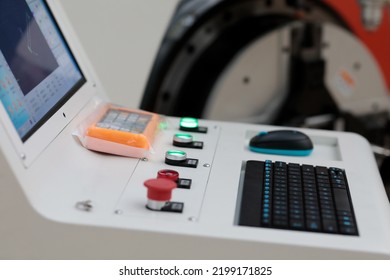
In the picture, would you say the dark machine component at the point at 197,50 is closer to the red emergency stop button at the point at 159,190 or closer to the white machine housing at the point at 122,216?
the white machine housing at the point at 122,216

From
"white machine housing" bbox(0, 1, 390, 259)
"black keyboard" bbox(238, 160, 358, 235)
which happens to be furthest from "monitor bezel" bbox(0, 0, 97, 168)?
"black keyboard" bbox(238, 160, 358, 235)

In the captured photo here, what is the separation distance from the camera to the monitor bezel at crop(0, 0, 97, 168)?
3.14 feet

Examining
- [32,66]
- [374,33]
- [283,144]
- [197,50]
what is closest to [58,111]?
[32,66]

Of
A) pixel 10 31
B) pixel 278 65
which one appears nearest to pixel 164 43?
pixel 278 65

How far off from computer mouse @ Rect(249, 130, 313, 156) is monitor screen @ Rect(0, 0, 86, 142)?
376 millimetres

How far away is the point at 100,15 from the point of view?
152 centimetres

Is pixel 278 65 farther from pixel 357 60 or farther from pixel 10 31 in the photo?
pixel 10 31

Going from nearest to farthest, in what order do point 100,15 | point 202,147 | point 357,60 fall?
point 202,147
point 100,15
point 357,60

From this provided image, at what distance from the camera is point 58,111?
3.81 ft

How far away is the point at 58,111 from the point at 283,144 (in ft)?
1.39

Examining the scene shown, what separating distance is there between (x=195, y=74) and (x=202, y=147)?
2.24 ft

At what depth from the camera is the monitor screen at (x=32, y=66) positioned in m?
1.02

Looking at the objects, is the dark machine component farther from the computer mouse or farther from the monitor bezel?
the computer mouse

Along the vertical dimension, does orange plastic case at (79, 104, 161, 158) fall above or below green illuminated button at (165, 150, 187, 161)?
above
